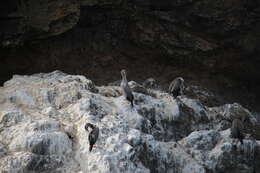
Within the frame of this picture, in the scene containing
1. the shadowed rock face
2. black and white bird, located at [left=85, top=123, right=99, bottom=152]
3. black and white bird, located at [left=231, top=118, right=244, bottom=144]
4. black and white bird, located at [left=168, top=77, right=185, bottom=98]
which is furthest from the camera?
the shadowed rock face

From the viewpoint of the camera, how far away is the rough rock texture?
11.3 meters

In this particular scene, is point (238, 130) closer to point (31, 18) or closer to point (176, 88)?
point (176, 88)

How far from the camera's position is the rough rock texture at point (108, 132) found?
11.3 m

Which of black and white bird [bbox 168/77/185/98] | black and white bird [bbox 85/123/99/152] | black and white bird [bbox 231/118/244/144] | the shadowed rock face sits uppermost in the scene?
the shadowed rock face

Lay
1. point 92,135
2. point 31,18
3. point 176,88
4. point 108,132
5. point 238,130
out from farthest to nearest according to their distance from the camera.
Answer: point 31,18, point 176,88, point 238,130, point 108,132, point 92,135

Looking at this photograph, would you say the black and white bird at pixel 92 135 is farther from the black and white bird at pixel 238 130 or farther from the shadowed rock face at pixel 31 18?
the shadowed rock face at pixel 31 18

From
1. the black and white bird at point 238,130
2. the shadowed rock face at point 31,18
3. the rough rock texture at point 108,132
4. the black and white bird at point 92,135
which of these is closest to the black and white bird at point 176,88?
the rough rock texture at point 108,132

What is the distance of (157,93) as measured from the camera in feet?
49.9

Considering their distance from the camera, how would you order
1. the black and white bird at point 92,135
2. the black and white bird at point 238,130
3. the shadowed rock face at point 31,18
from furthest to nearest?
the shadowed rock face at point 31,18, the black and white bird at point 238,130, the black and white bird at point 92,135

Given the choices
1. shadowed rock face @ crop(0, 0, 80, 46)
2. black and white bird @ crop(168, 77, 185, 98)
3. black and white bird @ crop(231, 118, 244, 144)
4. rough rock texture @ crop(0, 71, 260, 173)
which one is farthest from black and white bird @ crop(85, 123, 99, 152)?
shadowed rock face @ crop(0, 0, 80, 46)

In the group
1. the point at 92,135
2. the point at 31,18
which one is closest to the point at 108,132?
the point at 92,135

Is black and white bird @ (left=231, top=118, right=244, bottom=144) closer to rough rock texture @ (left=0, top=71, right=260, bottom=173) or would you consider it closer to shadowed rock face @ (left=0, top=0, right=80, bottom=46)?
rough rock texture @ (left=0, top=71, right=260, bottom=173)

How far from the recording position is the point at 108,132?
11906mm

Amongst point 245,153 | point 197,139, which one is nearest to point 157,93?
point 197,139
